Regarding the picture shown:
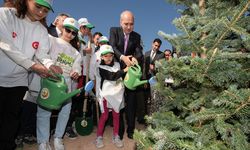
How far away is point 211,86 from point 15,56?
1.79 metres

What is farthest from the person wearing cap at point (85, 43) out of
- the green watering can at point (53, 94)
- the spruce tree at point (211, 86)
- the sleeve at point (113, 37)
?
the spruce tree at point (211, 86)

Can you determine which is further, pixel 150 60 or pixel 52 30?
pixel 150 60

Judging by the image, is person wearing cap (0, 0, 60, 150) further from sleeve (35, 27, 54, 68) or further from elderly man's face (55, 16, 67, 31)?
elderly man's face (55, 16, 67, 31)

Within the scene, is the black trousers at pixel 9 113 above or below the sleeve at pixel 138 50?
below

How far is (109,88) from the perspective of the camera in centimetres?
439

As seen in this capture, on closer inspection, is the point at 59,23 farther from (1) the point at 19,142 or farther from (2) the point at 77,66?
(1) the point at 19,142

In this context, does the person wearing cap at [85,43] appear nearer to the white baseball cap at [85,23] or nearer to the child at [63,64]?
the white baseball cap at [85,23]

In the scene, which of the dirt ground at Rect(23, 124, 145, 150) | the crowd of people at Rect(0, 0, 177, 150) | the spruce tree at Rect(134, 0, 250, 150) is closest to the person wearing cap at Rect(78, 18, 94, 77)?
the crowd of people at Rect(0, 0, 177, 150)

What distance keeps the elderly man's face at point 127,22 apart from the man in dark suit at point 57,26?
0.96 metres

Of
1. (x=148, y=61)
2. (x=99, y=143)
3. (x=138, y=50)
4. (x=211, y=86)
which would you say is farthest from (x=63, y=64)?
(x=148, y=61)

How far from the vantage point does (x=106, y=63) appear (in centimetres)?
440

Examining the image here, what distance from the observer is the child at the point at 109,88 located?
4.34 m

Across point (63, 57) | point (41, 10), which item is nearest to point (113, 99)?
→ point (63, 57)

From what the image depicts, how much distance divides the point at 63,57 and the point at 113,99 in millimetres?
1100
